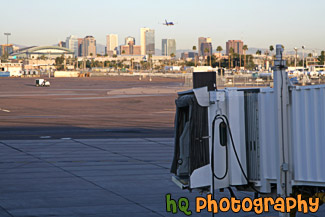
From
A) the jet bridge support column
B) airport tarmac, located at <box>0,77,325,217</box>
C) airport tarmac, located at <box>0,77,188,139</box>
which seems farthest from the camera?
airport tarmac, located at <box>0,77,188,139</box>

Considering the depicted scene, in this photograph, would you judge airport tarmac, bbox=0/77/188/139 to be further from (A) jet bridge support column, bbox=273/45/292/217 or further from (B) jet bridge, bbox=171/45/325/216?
(A) jet bridge support column, bbox=273/45/292/217

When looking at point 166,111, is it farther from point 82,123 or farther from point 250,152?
point 250,152

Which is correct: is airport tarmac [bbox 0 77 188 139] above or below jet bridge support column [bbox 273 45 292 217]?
below

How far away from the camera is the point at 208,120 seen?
10.9 meters

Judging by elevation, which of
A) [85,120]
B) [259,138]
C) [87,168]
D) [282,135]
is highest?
[282,135]

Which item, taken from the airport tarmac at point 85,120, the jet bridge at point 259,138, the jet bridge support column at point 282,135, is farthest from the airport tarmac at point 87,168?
the jet bridge support column at point 282,135

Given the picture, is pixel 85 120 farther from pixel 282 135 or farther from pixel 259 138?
pixel 282 135

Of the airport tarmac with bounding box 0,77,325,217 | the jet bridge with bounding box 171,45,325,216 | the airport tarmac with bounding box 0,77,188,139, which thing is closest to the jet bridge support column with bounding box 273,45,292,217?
the jet bridge with bounding box 171,45,325,216

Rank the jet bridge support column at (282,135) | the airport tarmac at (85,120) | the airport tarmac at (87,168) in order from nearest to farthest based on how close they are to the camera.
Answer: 1. the jet bridge support column at (282,135)
2. the airport tarmac at (87,168)
3. the airport tarmac at (85,120)

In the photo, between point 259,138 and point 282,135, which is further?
point 259,138

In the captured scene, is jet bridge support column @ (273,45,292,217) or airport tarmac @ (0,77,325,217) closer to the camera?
jet bridge support column @ (273,45,292,217)

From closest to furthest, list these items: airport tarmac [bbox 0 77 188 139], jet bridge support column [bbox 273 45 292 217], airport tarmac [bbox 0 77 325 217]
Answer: jet bridge support column [bbox 273 45 292 217] < airport tarmac [bbox 0 77 325 217] < airport tarmac [bbox 0 77 188 139]

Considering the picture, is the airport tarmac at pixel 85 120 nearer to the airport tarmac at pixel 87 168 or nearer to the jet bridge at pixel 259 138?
the airport tarmac at pixel 87 168

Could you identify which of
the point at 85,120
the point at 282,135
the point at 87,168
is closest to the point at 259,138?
the point at 282,135
